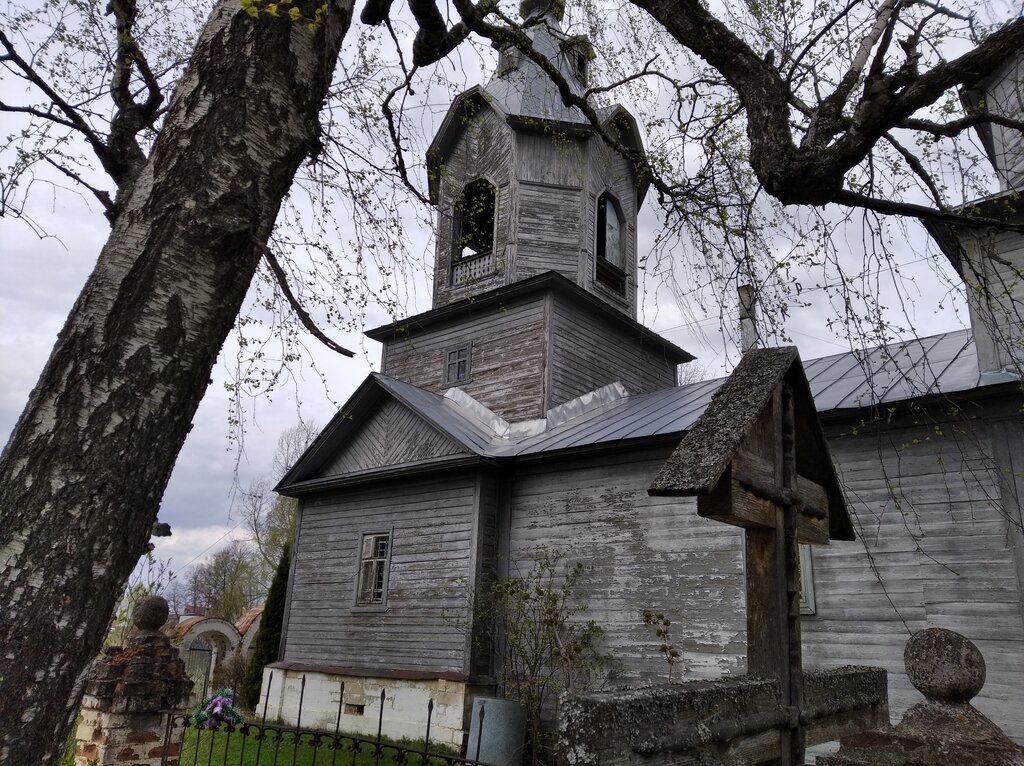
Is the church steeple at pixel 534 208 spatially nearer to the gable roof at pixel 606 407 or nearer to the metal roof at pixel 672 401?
the gable roof at pixel 606 407

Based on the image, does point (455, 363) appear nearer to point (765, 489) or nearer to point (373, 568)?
point (373, 568)

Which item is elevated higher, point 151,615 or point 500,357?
point 500,357

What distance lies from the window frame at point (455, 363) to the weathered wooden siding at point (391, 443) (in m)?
1.42

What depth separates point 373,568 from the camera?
1309 centimetres

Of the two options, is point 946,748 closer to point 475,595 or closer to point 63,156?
point 63,156

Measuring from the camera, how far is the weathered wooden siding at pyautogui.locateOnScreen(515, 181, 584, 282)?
1454 centimetres

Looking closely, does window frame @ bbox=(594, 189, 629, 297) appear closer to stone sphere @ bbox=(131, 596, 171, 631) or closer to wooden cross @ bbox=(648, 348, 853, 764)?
stone sphere @ bbox=(131, 596, 171, 631)

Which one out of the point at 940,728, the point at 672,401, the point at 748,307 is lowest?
the point at 940,728

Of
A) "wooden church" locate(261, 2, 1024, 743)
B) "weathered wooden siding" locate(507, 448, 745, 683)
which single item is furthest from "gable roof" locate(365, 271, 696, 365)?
"weathered wooden siding" locate(507, 448, 745, 683)

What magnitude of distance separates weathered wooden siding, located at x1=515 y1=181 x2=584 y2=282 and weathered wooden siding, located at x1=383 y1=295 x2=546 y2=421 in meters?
0.89

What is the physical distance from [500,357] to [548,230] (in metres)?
2.65

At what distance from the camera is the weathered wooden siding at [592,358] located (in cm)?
1376

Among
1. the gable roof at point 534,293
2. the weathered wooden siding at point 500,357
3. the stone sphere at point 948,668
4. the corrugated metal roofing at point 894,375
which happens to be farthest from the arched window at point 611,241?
the stone sphere at point 948,668

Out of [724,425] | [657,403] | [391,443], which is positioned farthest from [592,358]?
[724,425]
